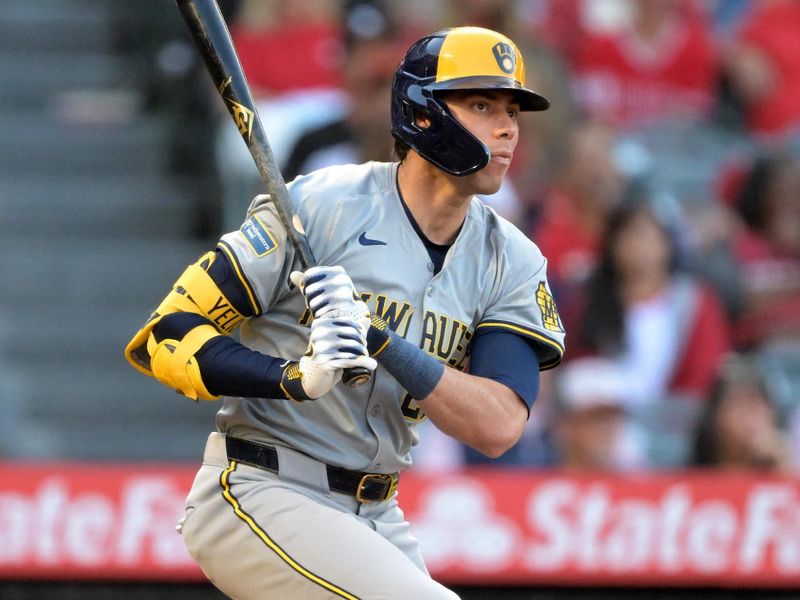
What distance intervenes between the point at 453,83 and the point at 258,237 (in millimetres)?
616

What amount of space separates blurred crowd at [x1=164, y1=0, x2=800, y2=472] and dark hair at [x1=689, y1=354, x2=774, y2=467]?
0.4 inches

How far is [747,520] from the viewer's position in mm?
6672

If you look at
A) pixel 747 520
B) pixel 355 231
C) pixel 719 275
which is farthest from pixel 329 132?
pixel 355 231

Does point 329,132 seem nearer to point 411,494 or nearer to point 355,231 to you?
point 411,494

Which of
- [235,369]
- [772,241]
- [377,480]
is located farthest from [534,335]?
[772,241]

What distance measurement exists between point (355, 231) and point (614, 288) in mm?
3694

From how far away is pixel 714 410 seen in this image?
6.89 m

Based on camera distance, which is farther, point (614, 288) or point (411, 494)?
point (614, 288)

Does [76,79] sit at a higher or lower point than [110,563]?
higher

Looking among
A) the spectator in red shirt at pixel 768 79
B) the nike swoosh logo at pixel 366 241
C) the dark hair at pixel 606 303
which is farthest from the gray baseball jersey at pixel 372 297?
the spectator in red shirt at pixel 768 79

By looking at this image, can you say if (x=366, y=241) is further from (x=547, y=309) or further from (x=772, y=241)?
(x=772, y=241)

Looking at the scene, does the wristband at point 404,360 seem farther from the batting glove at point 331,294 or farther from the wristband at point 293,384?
the wristband at point 293,384

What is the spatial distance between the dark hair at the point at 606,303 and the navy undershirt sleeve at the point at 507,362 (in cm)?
337

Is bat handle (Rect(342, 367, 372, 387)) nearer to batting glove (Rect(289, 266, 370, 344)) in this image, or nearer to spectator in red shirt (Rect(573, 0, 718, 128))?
batting glove (Rect(289, 266, 370, 344))
